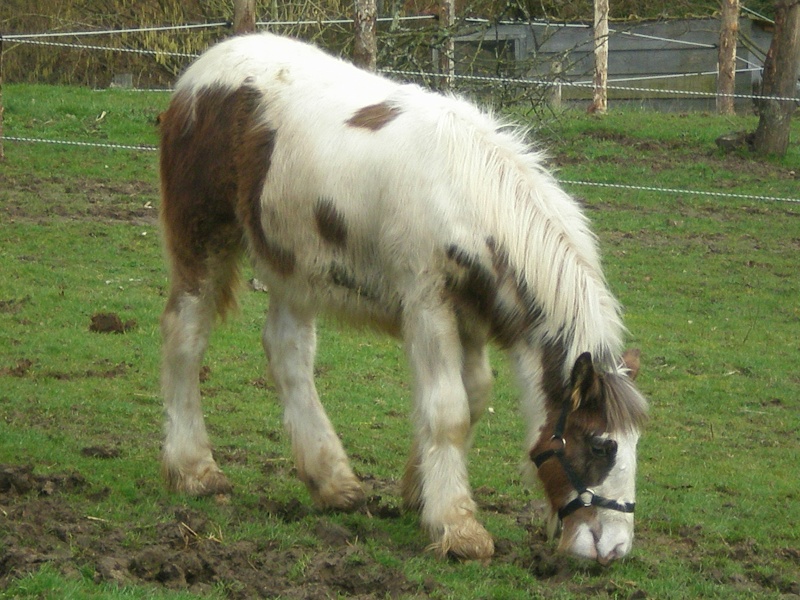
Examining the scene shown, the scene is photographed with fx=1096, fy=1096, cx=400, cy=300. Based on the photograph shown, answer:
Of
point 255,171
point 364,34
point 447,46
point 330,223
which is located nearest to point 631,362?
point 330,223

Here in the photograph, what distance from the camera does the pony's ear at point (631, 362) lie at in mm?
4629

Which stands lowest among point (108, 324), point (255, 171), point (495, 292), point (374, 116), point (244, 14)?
point (108, 324)

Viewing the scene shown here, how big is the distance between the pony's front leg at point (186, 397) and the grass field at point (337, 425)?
0.56 feet

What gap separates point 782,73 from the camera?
1523 centimetres

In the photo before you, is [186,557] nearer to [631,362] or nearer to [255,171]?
[255,171]

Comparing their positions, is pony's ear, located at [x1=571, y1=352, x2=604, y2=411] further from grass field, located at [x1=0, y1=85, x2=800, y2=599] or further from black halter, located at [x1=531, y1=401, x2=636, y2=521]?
grass field, located at [x1=0, y1=85, x2=800, y2=599]

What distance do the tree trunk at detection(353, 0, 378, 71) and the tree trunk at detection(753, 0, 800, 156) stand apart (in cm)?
773

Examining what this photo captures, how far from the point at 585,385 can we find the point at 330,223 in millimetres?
1347

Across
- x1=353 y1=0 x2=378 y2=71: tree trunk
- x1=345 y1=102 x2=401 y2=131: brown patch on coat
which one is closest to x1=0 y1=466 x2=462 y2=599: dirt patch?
x1=345 y1=102 x2=401 y2=131: brown patch on coat

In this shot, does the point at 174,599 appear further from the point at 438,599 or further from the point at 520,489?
the point at 520,489

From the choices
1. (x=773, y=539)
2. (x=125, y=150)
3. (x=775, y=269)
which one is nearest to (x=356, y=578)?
(x=773, y=539)

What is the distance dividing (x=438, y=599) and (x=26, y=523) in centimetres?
161

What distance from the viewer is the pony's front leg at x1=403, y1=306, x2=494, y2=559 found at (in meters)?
4.56

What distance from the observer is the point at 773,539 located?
5.28 m
